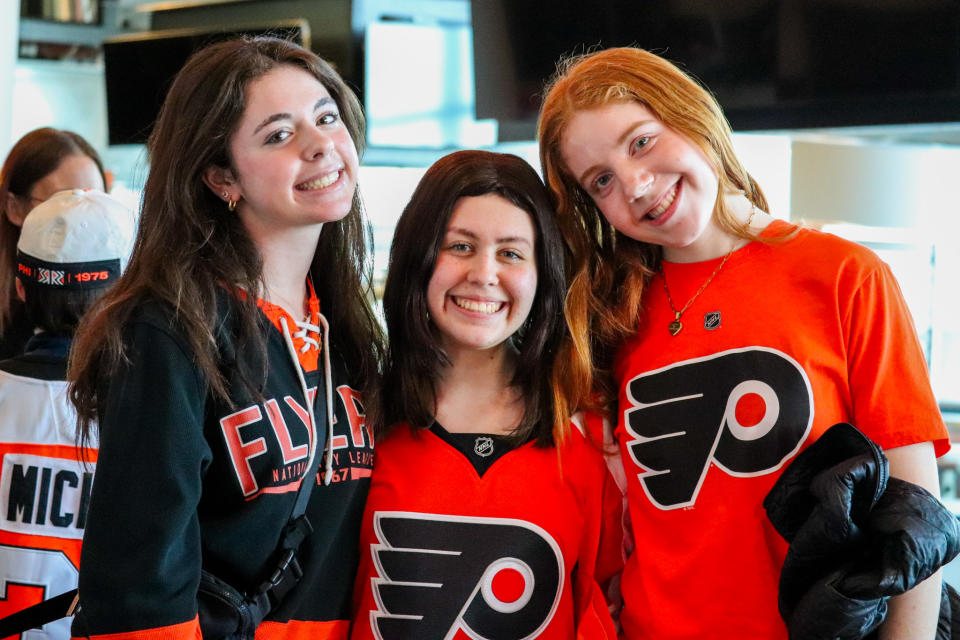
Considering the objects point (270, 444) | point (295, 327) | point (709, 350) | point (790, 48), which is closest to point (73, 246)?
point (295, 327)

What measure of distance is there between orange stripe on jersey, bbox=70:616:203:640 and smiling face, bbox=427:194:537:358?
2.17ft

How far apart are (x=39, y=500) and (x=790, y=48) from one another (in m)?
2.36

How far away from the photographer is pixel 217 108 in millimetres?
1620

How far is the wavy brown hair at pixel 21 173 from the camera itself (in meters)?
2.66

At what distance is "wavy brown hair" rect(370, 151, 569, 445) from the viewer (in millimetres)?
1834

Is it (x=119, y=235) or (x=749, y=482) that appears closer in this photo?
(x=749, y=482)

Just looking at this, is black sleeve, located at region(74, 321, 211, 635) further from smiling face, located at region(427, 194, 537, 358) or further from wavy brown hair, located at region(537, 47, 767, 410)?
wavy brown hair, located at region(537, 47, 767, 410)

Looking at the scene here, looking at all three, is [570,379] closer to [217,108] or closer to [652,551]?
[652,551]

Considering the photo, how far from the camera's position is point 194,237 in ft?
5.36

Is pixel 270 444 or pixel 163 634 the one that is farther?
pixel 270 444

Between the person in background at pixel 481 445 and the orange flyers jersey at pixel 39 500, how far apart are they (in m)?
0.58

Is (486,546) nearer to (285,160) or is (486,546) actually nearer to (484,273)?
(484,273)

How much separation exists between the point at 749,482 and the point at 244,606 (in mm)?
797

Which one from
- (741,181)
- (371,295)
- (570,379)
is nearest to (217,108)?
(371,295)
